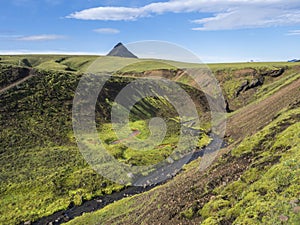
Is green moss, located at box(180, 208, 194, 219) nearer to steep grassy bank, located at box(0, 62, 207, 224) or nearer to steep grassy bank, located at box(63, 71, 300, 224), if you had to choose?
steep grassy bank, located at box(63, 71, 300, 224)

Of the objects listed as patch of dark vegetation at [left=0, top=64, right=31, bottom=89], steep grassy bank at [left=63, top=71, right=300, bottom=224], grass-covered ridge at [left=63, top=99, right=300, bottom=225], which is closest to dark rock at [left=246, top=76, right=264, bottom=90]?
steep grassy bank at [left=63, top=71, right=300, bottom=224]

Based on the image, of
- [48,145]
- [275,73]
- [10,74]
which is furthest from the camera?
[275,73]

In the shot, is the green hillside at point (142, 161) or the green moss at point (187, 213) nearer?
the green hillside at point (142, 161)

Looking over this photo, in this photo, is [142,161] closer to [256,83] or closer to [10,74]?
[10,74]

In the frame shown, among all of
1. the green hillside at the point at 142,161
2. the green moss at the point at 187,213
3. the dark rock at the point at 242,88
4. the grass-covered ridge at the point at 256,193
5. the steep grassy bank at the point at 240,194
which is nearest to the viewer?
the grass-covered ridge at the point at 256,193

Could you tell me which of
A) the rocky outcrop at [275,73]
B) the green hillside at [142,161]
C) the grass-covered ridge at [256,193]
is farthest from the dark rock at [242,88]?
the grass-covered ridge at [256,193]

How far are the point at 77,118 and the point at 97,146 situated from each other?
1809 centimetres

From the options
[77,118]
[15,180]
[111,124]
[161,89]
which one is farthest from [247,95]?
[15,180]

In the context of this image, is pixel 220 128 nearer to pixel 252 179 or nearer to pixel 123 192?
pixel 123 192

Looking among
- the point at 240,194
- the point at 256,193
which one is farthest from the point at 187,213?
the point at 256,193

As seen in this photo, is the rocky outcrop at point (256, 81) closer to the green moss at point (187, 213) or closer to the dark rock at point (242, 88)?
the dark rock at point (242, 88)

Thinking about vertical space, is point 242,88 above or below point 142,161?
above

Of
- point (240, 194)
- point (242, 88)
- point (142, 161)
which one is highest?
point (242, 88)

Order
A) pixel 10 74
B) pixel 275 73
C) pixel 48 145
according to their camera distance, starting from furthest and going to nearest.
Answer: pixel 275 73 < pixel 10 74 < pixel 48 145
